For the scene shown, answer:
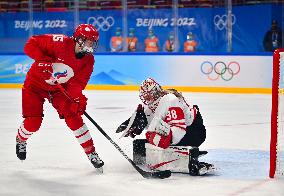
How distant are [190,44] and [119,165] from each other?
839 cm

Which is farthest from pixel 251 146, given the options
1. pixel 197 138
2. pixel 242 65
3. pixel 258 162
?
pixel 242 65

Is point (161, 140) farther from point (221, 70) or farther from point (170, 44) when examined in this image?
point (170, 44)

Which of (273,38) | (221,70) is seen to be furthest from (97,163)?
(273,38)

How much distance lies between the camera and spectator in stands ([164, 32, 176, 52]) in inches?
524

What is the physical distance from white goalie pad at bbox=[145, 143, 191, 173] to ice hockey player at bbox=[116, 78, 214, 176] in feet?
0.05

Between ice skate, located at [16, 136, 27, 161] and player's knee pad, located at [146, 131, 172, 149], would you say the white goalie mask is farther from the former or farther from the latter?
ice skate, located at [16, 136, 27, 161]

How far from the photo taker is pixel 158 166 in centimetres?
468

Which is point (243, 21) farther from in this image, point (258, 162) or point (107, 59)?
point (258, 162)

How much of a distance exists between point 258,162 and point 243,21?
28.0 feet

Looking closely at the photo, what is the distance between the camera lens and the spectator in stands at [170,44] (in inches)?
524

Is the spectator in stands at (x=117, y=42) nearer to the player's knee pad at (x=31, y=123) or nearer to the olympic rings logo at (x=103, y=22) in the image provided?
the olympic rings logo at (x=103, y=22)

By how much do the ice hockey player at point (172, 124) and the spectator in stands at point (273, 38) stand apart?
819cm

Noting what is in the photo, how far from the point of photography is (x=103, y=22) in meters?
14.3

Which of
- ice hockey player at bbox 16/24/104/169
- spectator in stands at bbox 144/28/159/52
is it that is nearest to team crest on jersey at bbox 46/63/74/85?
ice hockey player at bbox 16/24/104/169
